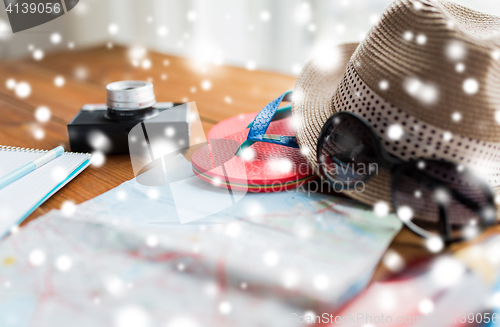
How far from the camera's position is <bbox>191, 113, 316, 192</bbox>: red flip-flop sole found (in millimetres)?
519

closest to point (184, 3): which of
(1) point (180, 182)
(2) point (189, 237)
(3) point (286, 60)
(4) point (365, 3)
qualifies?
(3) point (286, 60)

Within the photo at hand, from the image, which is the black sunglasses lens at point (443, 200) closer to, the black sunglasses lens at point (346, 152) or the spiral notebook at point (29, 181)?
the black sunglasses lens at point (346, 152)

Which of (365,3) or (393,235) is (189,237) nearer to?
(393,235)

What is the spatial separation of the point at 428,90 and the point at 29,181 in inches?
21.0

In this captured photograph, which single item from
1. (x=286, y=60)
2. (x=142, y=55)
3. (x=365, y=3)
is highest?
(x=365, y=3)

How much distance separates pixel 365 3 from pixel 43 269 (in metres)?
1.44

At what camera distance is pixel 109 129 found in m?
0.63

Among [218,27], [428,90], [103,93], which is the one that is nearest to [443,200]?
[428,90]

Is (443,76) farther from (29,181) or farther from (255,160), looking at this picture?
(29,181)

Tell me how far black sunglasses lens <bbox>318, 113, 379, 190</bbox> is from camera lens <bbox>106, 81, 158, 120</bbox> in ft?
1.04

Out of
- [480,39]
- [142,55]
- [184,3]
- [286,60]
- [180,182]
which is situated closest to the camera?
[480,39]

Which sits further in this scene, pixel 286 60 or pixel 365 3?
pixel 286 60

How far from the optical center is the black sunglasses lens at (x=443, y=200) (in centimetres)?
41

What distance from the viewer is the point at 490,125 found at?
423 mm
